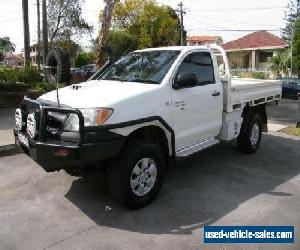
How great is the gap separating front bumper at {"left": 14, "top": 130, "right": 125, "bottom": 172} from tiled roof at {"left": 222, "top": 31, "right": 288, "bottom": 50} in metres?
39.9

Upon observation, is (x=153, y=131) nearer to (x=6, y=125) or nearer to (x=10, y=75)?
(x=6, y=125)

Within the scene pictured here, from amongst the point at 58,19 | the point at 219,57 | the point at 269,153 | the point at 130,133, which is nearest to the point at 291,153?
the point at 269,153

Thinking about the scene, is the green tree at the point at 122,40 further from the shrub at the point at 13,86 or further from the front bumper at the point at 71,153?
the front bumper at the point at 71,153

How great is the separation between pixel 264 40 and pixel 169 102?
137 feet

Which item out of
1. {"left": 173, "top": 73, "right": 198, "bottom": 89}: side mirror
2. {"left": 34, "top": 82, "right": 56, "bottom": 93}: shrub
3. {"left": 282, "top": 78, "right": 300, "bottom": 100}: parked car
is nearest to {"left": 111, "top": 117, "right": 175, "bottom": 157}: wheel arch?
{"left": 173, "top": 73, "right": 198, "bottom": 89}: side mirror

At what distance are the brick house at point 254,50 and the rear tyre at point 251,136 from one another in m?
35.7

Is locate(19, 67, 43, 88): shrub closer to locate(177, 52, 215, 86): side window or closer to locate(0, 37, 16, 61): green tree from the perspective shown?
locate(177, 52, 215, 86): side window

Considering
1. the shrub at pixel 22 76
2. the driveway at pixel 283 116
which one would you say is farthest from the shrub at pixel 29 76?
the driveway at pixel 283 116

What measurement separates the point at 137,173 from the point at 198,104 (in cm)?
160

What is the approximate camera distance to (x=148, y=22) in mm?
44688

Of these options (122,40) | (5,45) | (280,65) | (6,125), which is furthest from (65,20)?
(5,45)

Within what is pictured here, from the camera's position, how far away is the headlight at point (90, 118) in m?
4.55

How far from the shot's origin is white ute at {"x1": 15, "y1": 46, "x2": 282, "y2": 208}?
455cm

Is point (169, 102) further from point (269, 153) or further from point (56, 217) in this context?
point (269, 153)
